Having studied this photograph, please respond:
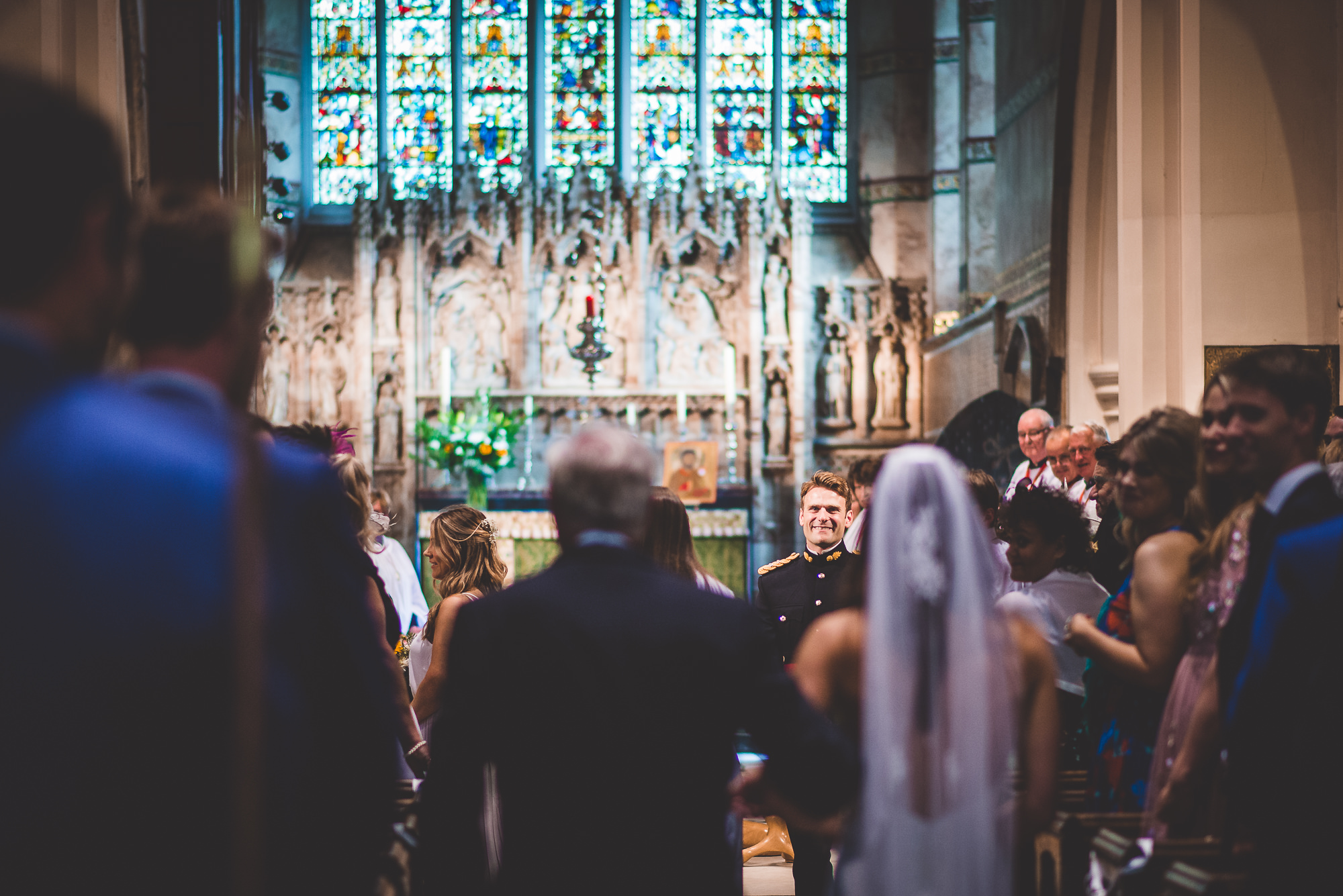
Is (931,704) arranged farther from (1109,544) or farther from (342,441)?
(342,441)

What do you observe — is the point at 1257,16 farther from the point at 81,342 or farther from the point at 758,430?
the point at 758,430

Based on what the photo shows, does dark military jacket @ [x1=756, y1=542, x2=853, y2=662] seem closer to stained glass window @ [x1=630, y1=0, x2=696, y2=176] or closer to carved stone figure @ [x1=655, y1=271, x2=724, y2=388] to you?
carved stone figure @ [x1=655, y1=271, x2=724, y2=388]

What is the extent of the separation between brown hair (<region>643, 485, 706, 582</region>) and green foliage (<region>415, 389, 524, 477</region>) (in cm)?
698

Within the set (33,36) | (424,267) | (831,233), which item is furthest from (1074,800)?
(831,233)

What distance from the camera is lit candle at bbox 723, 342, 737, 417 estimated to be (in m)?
11.4

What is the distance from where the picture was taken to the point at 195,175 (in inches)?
261

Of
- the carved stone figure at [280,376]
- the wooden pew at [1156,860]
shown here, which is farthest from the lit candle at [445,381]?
the wooden pew at [1156,860]

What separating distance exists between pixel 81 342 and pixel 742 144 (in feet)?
43.7

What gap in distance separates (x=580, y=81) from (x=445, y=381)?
437 cm

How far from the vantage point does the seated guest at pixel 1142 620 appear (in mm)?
2594

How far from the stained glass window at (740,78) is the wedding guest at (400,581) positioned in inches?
361

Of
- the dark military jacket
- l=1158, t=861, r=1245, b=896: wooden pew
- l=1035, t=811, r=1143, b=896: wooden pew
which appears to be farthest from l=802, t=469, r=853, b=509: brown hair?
l=1158, t=861, r=1245, b=896: wooden pew

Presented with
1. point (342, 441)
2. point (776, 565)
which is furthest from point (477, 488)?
point (776, 565)

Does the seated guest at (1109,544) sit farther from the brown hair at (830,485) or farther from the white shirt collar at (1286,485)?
the white shirt collar at (1286,485)
